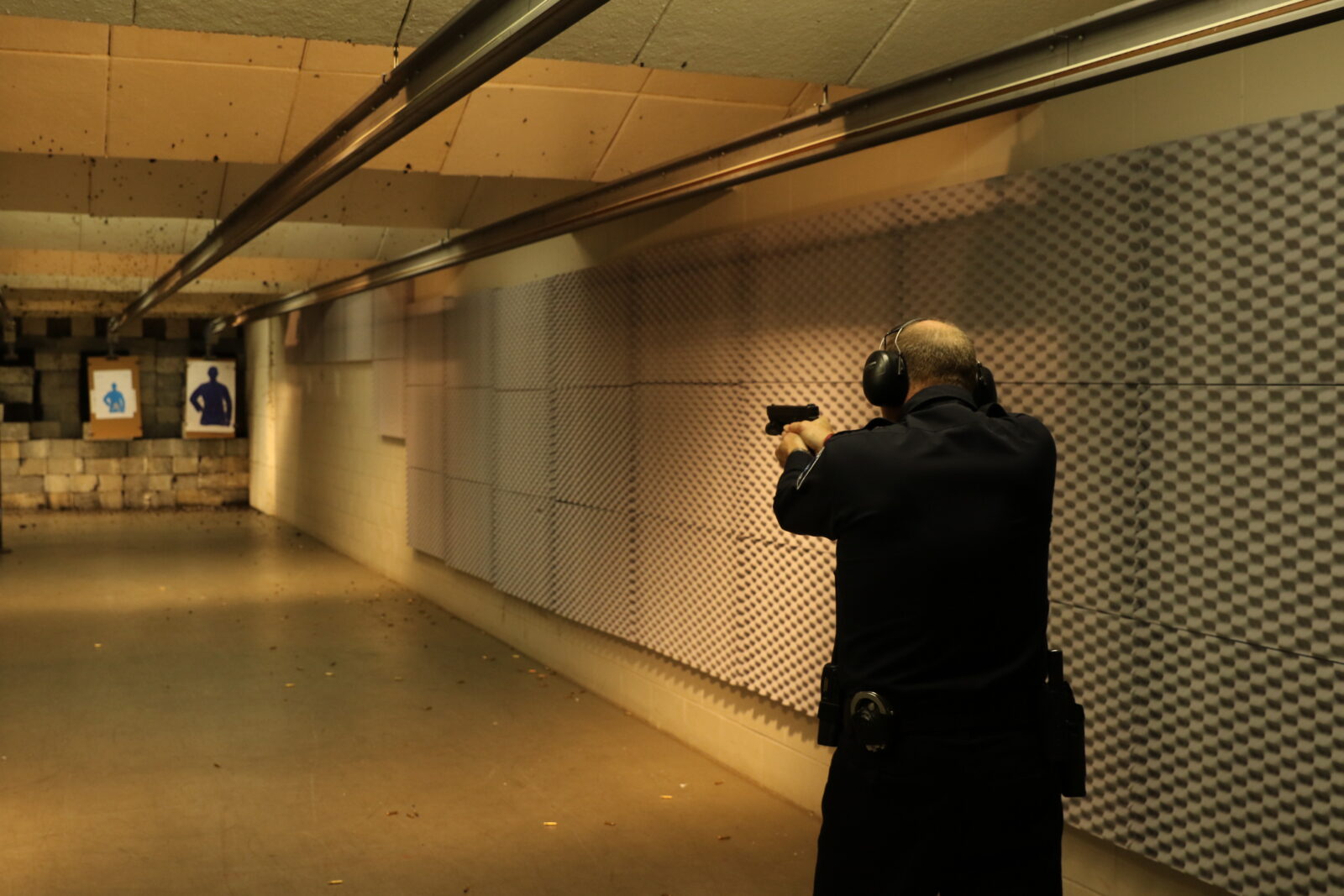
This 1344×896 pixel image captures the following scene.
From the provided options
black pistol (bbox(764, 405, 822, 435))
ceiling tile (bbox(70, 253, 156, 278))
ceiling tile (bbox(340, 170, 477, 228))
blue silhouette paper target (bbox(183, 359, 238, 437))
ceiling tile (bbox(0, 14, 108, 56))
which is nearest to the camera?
black pistol (bbox(764, 405, 822, 435))

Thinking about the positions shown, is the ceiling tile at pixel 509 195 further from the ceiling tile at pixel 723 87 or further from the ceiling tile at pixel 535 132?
the ceiling tile at pixel 723 87

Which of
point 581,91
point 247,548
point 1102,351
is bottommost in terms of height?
point 247,548

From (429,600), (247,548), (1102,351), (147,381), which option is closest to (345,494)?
(247,548)

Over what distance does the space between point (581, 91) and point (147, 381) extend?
1342 centimetres

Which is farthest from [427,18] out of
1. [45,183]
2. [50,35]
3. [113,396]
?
[113,396]

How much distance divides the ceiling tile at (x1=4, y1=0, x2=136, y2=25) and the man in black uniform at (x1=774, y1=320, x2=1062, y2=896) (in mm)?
2155

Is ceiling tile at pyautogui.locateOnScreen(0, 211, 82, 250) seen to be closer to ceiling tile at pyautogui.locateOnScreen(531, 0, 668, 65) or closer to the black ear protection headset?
ceiling tile at pyautogui.locateOnScreen(531, 0, 668, 65)

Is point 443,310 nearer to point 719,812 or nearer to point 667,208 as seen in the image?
point 667,208

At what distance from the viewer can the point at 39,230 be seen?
772 cm

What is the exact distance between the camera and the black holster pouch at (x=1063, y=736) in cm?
213

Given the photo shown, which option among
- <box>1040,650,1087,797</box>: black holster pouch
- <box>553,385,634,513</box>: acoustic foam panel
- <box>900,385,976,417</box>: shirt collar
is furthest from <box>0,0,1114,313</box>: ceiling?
<box>1040,650,1087,797</box>: black holster pouch

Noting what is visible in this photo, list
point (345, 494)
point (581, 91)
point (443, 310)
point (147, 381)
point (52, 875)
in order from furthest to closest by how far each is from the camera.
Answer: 1. point (147, 381)
2. point (345, 494)
3. point (443, 310)
4. point (581, 91)
5. point (52, 875)

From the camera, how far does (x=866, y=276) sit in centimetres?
388

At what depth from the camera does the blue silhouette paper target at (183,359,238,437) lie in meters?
16.4
